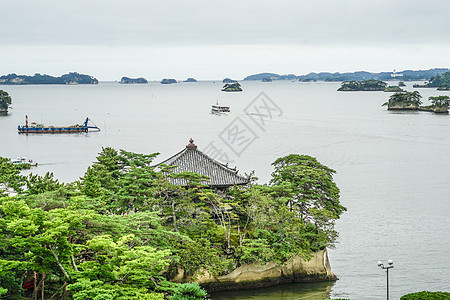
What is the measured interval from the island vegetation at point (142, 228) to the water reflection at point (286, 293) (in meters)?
1.36

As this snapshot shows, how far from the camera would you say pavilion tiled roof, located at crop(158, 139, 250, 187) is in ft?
101

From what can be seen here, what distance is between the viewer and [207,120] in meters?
118

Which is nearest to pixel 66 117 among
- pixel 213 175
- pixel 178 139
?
pixel 178 139

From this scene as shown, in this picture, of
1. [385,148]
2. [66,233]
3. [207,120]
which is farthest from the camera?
[207,120]

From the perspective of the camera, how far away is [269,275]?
29.1 m

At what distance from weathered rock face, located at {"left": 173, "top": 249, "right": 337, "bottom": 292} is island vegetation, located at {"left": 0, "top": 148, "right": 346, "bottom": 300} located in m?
0.59

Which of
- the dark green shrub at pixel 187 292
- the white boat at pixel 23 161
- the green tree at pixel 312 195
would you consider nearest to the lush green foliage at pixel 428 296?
the green tree at pixel 312 195

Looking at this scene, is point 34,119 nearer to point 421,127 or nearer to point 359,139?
point 359,139

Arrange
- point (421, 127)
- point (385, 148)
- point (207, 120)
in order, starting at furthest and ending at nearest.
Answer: point (207, 120) → point (421, 127) → point (385, 148)

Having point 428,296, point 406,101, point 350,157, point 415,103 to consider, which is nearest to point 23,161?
point 350,157

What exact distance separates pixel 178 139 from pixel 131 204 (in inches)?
2257

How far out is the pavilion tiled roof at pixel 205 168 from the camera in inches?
1213

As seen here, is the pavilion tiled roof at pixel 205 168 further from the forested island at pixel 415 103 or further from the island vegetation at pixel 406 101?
the island vegetation at pixel 406 101

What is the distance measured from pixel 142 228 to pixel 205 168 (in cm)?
934
